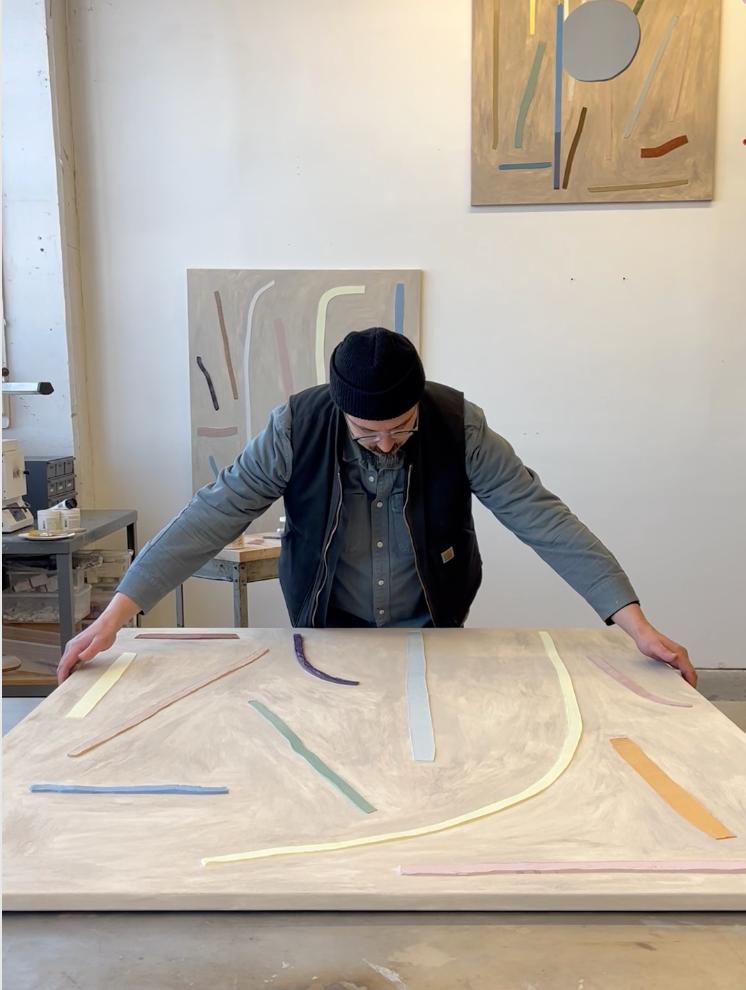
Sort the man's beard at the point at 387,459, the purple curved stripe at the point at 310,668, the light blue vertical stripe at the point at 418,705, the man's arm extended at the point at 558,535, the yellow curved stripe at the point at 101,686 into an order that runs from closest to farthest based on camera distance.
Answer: the light blue vertical stripe at the point at 418,705, the yellow curved stripe at the point at 101,686, the purple curved stripe at the point at 310,668, the man's arm extended at the point at 558,535, the man's beard at the point at 387,459

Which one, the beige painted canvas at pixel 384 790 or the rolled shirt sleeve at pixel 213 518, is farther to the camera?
the rolled shirt sleeve at pixel 213 518

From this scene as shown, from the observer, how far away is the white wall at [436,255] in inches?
125

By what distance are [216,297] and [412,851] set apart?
277cm

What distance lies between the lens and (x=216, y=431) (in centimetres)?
337

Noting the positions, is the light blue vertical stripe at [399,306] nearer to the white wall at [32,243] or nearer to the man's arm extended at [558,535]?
the white wall at [32,243]

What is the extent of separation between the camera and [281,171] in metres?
3.26

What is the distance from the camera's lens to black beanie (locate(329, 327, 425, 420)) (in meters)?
1.55

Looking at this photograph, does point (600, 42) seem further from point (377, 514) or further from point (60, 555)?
point (60, 555)

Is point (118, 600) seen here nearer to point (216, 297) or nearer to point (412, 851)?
point (412, 851)

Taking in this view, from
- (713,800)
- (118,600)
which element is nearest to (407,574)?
(118,600)

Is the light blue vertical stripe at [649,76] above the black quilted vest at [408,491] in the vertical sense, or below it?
above

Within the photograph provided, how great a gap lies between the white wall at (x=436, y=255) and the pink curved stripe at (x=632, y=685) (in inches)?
71.7

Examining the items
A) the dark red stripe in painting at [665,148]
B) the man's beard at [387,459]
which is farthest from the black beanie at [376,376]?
the dark red stripe in painting at [665,148]

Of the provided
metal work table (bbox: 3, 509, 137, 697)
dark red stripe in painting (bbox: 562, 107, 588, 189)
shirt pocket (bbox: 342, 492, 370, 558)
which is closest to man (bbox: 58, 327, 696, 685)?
shirt pocket (bbox: 342, 492, 370, 558)
